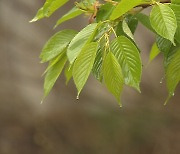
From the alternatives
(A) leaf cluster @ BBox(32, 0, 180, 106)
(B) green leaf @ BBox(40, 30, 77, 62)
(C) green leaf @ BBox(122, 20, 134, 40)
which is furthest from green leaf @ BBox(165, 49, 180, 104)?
(B) green leaf @ BBox(40, 30, 77, 62)

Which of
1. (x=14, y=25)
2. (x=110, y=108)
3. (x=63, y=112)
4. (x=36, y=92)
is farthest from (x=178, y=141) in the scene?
(x=14, y=25)

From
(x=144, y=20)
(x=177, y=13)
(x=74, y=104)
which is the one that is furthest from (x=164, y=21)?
(x=74, y=104)

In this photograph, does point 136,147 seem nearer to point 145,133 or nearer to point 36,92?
point 145,133

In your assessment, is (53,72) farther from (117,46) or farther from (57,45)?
(117,46)

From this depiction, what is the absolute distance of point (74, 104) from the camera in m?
3.83

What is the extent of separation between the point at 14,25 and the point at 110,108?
3.29 feet

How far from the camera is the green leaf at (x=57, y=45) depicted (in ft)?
3.58

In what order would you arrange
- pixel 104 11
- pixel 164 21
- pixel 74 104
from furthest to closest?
pixel 74 104 < pixel 104 11 < pixel 164 21

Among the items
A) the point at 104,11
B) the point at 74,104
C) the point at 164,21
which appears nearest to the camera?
the point at 164,21

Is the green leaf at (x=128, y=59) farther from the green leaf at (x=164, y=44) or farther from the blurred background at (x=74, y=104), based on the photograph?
the blurred background at (x=74, y=104)

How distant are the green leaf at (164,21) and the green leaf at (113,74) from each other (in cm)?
10

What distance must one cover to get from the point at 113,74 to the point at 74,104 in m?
2.88

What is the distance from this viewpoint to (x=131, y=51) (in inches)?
37.9

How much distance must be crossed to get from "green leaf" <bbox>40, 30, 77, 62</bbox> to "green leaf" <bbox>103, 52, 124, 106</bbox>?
16 cm
